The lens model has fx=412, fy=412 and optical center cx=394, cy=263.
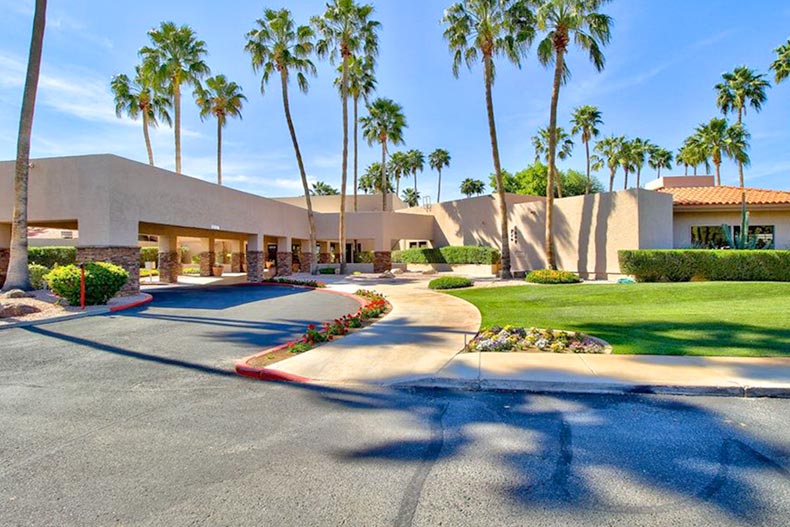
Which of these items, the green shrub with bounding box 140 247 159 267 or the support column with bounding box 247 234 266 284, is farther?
the green shrub with bounding box 140 247 159 267

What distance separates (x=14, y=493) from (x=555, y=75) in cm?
2381

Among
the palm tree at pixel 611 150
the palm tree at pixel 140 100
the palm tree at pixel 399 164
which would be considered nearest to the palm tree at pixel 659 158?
the palm tree at pixel 611 150

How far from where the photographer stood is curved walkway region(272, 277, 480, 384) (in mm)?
6340

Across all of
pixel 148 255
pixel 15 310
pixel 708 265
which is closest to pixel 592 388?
pixel 15 310

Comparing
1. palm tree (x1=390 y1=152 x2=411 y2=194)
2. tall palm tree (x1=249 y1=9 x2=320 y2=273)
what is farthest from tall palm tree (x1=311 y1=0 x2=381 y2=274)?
palm tree (x1=390 y1=152 x2=411 y2=194)

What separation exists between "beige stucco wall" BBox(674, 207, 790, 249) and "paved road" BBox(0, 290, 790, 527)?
1946 centimetres

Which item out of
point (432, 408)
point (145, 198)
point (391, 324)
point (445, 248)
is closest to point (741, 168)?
point (445, 248)

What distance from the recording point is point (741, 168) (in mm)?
29031

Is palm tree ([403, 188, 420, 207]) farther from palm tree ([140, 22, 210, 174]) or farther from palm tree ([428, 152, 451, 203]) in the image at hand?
palm tree ([140, 22, 210, 174])

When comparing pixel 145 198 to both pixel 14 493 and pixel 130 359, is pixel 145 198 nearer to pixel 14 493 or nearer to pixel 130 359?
pixel 130 359

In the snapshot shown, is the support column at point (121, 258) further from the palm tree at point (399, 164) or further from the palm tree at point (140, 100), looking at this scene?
the palm tree at point (399, 164)

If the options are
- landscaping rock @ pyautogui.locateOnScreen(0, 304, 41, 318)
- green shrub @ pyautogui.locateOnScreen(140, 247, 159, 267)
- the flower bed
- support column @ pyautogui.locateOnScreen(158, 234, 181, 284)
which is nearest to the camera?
the flower bed

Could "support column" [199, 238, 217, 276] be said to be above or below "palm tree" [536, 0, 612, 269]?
below

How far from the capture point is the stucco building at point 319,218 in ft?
51.1
